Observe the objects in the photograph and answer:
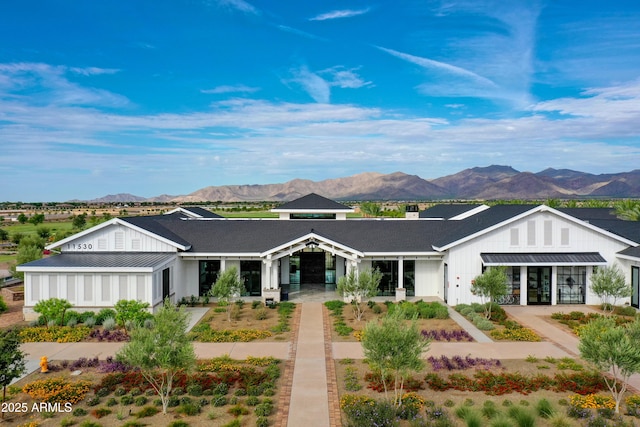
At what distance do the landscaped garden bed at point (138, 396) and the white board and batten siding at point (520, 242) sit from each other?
15.5 m

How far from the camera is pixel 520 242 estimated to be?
30984mm

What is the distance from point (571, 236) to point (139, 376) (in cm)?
2633

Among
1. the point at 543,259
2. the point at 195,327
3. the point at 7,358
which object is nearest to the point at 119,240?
the point at 195,327

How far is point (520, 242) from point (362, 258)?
33.0 ft

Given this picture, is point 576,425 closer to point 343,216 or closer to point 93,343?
point 93,343

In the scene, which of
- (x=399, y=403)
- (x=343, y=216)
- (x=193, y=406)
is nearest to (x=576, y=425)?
(x=399, y=403)

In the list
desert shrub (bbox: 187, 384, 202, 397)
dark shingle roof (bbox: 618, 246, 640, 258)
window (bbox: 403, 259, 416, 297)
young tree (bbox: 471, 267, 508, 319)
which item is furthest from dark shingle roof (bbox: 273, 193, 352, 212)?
desert shrub (bbox: 187, 384, 202, 397)

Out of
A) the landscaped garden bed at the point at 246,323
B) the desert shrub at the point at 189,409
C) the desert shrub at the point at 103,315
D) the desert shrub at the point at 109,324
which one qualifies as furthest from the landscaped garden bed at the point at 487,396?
the desert shrub at the point at 103,315

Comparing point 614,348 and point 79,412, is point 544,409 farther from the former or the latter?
point 79,412

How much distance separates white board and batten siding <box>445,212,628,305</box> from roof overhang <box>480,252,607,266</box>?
1.02ft

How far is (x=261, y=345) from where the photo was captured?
22.7 meters

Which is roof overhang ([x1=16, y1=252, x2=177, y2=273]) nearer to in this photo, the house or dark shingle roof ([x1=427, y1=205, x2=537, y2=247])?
the house

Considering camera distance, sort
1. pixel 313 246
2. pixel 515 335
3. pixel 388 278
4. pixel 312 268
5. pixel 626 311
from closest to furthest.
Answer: pixel 515 335
pixel 626 311
pixel 313 246
pixel 388 278
pixel 312 268

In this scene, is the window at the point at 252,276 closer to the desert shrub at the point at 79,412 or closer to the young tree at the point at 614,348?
the desert shrub at the point at 79,412
